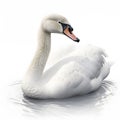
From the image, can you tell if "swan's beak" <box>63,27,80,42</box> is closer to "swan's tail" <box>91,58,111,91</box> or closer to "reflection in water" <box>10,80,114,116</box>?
"swan's tail" <box>91,58,111,91</box>

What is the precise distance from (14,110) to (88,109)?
4.21ft

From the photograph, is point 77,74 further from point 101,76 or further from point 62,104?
point 101,76

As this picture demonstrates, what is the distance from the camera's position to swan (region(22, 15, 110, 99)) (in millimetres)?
12469

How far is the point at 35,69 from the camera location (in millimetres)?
12656

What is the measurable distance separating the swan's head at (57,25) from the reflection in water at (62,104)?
3.59ft

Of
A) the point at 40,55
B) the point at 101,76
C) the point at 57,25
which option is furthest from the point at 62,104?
the point at 57,25

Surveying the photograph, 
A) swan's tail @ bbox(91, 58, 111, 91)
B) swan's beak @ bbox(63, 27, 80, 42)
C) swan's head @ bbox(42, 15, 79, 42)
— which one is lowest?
swan's tail @ bbox(91, 58, 111, 91)

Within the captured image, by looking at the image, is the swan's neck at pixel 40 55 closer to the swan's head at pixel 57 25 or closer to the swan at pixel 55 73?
the swan at pixel 55 73

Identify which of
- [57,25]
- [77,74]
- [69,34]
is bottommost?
[77,74]

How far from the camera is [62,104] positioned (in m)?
12.4

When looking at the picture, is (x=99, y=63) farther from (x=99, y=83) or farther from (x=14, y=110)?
(x=14, y=110)

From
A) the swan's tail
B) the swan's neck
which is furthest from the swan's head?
the swan's tail

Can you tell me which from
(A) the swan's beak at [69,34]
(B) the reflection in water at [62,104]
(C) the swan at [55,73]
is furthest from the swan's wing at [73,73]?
(A) the swan's beak at [69,34]

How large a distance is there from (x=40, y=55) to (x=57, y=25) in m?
0.62
